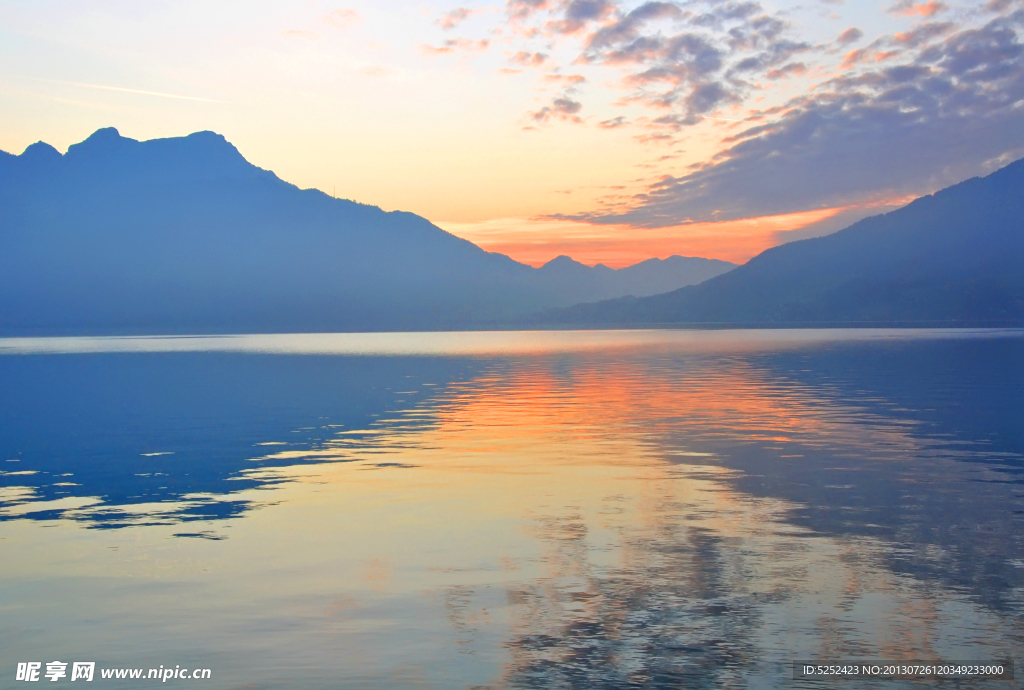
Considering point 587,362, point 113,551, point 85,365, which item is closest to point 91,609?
point 113,551

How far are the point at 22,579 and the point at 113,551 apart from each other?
237 cm

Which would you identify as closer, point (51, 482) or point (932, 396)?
point (51, 482)

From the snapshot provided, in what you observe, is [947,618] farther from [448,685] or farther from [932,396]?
[932,396]

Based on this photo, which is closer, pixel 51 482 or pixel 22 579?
pixel 22 579

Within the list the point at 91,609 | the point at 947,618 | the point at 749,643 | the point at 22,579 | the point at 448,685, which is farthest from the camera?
the point at 22,579

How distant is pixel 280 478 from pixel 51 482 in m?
8.05

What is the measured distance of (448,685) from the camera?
12.7m

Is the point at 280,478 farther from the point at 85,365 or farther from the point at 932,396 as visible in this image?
the point at 85,365

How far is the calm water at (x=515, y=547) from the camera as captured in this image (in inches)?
548

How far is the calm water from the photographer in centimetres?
1392

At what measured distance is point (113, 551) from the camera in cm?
2045

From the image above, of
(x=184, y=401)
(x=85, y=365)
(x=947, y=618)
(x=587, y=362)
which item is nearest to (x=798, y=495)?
(x=947, y=618)

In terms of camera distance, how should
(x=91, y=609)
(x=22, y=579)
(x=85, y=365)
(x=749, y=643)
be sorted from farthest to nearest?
(x=85, y=365), (x=22, y=579), (x=91, y=609), (x=749, y=643)

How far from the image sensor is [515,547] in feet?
66.7
